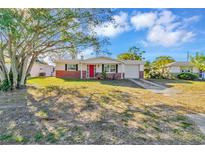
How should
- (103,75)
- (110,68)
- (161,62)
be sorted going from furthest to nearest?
(161,62), (110,68), (103,75)

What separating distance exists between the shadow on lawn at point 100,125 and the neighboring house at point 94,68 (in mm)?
17560

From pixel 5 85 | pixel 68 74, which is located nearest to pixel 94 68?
pixel 68 74

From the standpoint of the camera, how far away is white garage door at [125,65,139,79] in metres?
25.4

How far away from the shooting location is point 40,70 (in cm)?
3381

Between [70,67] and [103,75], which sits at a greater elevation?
[70,67]

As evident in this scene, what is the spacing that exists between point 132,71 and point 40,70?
16.8 m

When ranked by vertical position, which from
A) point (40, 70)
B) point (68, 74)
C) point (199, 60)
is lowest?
point (68, 74)

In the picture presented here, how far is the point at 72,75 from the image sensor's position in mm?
24844

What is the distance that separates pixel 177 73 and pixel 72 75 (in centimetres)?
1642

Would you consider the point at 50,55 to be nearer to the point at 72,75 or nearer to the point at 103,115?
the point at 72,75

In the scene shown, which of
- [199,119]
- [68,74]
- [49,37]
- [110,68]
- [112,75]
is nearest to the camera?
[199,119]

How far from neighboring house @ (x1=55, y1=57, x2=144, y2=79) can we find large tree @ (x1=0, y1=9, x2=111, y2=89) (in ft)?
35.9

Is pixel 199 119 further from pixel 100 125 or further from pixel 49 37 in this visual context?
pixel 49 37
